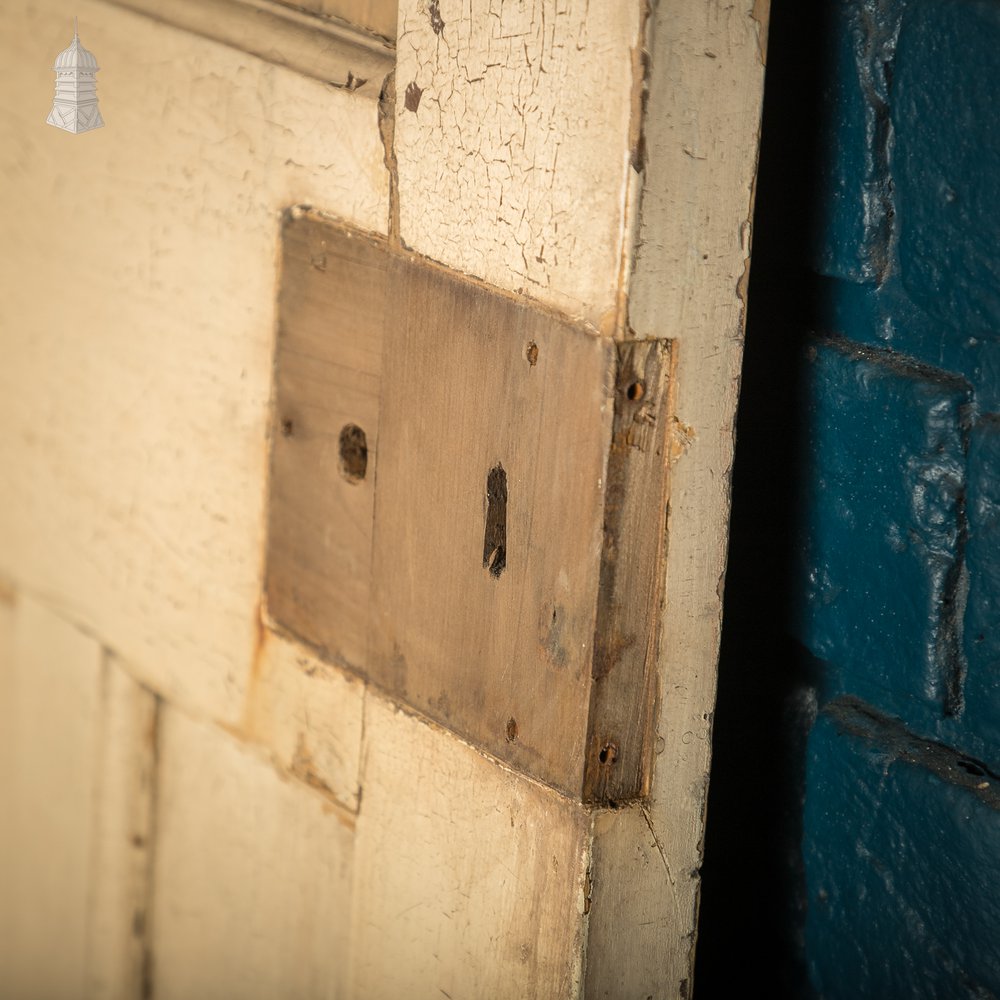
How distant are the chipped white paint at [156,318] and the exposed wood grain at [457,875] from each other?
0.86 feet

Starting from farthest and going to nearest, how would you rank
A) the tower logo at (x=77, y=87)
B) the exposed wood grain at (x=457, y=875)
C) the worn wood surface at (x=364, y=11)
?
the tower logo at (x=77, y=87), the worn wood surface at (x=364, y=11), the exposed wood grain at (x=457, y=875)

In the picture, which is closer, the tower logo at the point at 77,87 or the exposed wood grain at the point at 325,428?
the exposed wood grain at the point at 325,428

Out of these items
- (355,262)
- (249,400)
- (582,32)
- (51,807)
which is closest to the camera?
(582,32)

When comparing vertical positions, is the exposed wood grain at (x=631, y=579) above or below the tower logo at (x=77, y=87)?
Result: below

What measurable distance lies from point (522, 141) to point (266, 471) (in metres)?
0.50

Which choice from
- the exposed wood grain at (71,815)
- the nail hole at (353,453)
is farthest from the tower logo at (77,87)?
the exposed wood grain at (71,815)

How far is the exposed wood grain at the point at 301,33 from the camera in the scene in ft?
4.09

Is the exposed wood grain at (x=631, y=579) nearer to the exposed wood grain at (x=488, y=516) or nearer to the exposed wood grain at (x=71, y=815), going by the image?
the exposed wood grain at (x=488, y=516)

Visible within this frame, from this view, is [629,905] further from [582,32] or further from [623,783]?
[582,32]

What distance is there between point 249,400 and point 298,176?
23cm

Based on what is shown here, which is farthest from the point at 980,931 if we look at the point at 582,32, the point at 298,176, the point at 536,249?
the point at 298,176

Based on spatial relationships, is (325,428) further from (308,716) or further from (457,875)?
(457,875)

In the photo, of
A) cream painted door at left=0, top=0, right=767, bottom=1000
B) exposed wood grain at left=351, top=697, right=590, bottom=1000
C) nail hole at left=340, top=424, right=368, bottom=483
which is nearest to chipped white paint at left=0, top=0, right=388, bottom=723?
cream painted door at left=0, top=0, right=767, bottom=1000

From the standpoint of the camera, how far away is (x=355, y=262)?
49.9 inches
